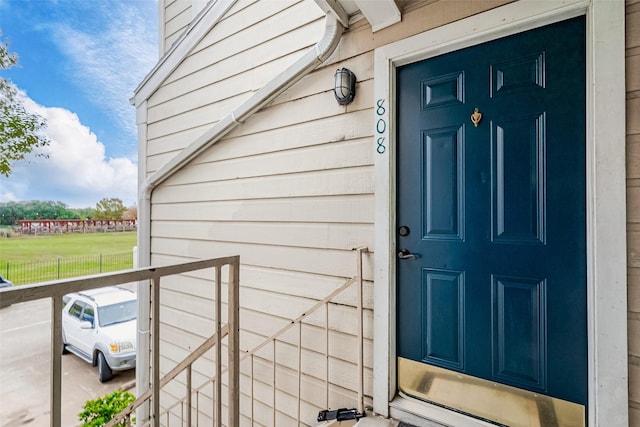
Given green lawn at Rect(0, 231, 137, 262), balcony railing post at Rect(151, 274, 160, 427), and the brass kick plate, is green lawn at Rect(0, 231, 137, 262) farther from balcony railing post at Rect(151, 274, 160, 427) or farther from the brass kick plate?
the brass kick plate

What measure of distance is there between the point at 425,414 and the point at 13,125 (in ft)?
14.2

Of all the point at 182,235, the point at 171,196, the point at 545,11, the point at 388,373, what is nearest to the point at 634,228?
the point at 545,11

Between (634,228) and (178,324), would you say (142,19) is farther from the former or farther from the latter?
(634,228)

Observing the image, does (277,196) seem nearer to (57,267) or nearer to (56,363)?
(56,363)

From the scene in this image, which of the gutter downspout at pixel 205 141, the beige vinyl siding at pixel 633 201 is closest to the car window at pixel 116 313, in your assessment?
the gutter downspout at pixel 205 141

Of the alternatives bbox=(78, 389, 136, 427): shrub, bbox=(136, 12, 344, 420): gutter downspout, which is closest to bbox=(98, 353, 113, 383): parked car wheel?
bbox=(78, 389, 136, 427): shrub

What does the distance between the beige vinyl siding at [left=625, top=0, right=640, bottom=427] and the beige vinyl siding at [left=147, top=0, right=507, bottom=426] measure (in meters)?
0.57

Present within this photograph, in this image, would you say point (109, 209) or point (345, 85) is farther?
point (109, 209)

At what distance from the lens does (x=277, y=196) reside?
211cm

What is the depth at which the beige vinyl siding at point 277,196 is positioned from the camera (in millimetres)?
1709

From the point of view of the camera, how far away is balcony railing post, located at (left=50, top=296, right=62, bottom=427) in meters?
0.73

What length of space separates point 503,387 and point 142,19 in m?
5.12

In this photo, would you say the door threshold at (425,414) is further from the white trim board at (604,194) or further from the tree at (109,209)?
the tree at (109,209)

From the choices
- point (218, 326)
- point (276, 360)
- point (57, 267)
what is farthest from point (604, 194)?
point (57, 267)
